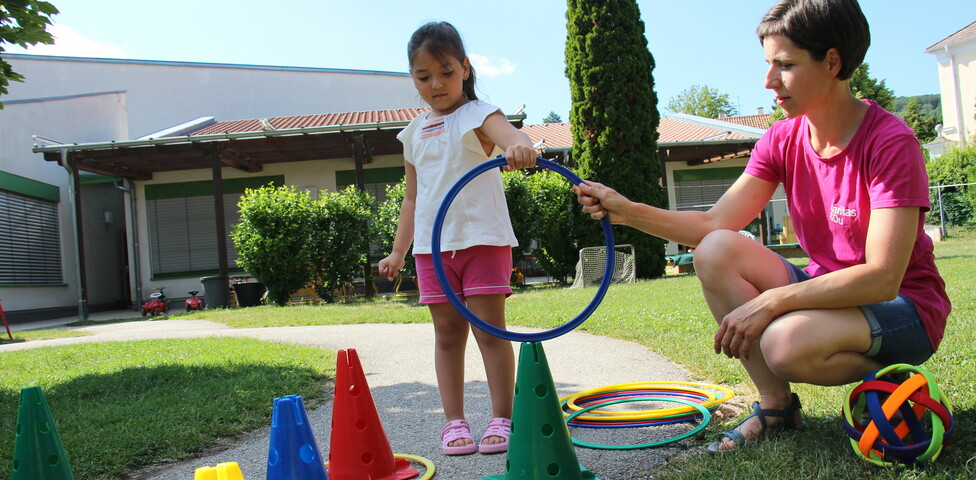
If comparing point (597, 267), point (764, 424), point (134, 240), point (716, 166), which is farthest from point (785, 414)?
point (716, 166)

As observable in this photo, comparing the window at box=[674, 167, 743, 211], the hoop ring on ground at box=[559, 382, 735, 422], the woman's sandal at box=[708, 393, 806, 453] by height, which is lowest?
the hoop ring on ground at box=[559, 382, 735, 422]

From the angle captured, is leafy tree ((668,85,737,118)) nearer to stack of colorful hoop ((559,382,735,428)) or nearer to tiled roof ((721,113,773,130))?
tiled roof ((721,113,773,130))

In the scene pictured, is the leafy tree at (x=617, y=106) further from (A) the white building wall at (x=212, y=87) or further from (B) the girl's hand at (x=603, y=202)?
(B) the girl's hand at (x=603, y=202)

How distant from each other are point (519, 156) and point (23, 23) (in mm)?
3528

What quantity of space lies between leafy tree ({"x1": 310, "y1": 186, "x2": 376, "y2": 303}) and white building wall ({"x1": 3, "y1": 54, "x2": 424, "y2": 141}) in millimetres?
9347

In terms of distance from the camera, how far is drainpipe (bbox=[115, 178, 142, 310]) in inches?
646

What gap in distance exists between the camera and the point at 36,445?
2.00 m

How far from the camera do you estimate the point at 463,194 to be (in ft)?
9.09

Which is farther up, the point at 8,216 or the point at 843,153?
the point at 8,216

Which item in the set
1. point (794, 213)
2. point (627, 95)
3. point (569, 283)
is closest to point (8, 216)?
point (569, 283)

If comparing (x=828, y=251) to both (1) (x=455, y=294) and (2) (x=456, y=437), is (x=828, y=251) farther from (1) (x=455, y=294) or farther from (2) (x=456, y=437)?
(2) (x=456, y=437)

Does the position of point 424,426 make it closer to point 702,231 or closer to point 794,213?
point 702,231

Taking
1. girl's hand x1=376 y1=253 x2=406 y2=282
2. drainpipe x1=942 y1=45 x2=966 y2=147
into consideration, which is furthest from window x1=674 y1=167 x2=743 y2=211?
girl's hand x1=376 y1=253 x2=406 y2=282

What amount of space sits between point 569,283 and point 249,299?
6314mm
